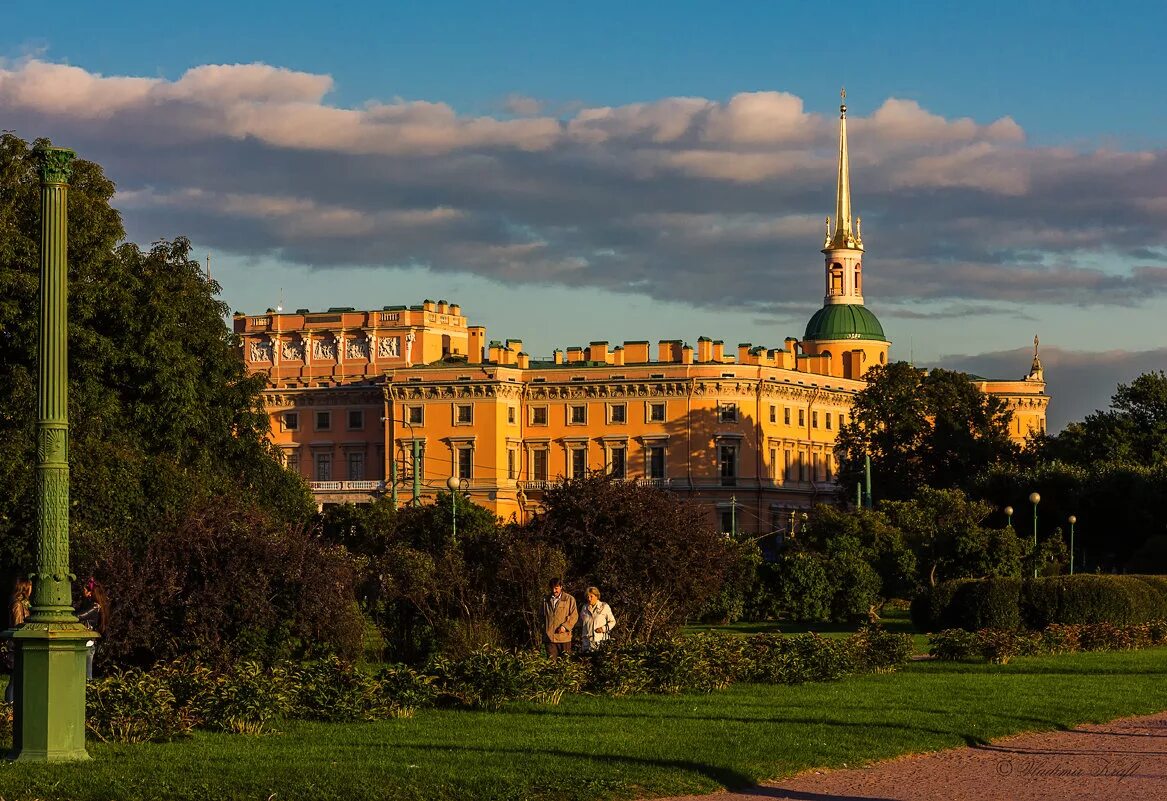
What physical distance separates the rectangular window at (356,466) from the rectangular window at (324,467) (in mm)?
1423

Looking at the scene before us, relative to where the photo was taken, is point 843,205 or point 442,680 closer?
point 442,680

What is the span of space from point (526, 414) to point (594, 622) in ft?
330

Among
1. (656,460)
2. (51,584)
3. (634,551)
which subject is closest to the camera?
(51,584)

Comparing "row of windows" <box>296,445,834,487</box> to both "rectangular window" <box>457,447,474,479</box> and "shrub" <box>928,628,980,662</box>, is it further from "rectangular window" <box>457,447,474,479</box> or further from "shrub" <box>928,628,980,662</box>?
"shrub" <box>928,628,980,662</box>

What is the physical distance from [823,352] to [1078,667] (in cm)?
11365

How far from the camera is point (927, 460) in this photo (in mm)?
104062

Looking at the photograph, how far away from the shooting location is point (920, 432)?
4173 inches

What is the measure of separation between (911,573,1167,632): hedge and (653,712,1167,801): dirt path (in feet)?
51.1

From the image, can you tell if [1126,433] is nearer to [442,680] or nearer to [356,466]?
[356,466]

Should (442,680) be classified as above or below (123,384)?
below

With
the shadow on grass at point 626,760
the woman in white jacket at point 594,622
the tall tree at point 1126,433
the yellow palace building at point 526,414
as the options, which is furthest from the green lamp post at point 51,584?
the yellow palace building at point 526,414

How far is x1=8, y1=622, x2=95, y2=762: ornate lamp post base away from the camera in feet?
54.7

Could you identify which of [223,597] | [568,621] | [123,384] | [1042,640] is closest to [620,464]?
[123,384]

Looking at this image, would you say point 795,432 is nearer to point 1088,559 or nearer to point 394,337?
point 394,337
